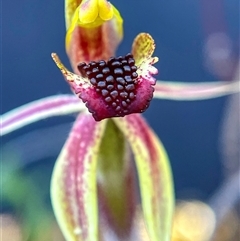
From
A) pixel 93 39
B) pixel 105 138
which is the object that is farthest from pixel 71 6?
pixel 105 138

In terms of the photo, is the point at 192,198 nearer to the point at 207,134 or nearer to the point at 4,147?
the point at 207,134

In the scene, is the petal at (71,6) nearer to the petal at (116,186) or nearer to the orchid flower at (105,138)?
the orchid flower at (105,138)

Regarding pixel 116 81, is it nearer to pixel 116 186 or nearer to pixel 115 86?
pixel 115 86

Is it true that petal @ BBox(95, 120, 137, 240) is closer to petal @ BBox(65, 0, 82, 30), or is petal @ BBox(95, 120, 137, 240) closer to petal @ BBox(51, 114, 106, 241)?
petal @ BBox(51, 114, 106, 241)

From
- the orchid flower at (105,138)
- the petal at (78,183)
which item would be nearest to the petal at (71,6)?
the orchid flower at (105,138)

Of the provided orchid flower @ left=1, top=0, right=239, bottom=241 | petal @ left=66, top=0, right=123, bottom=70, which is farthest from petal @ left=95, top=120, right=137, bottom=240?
petal @ left=66, top=0, right=123, bottom=70

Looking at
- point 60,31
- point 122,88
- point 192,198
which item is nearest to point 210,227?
point 192,198

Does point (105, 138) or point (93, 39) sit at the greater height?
point (93, 39)
